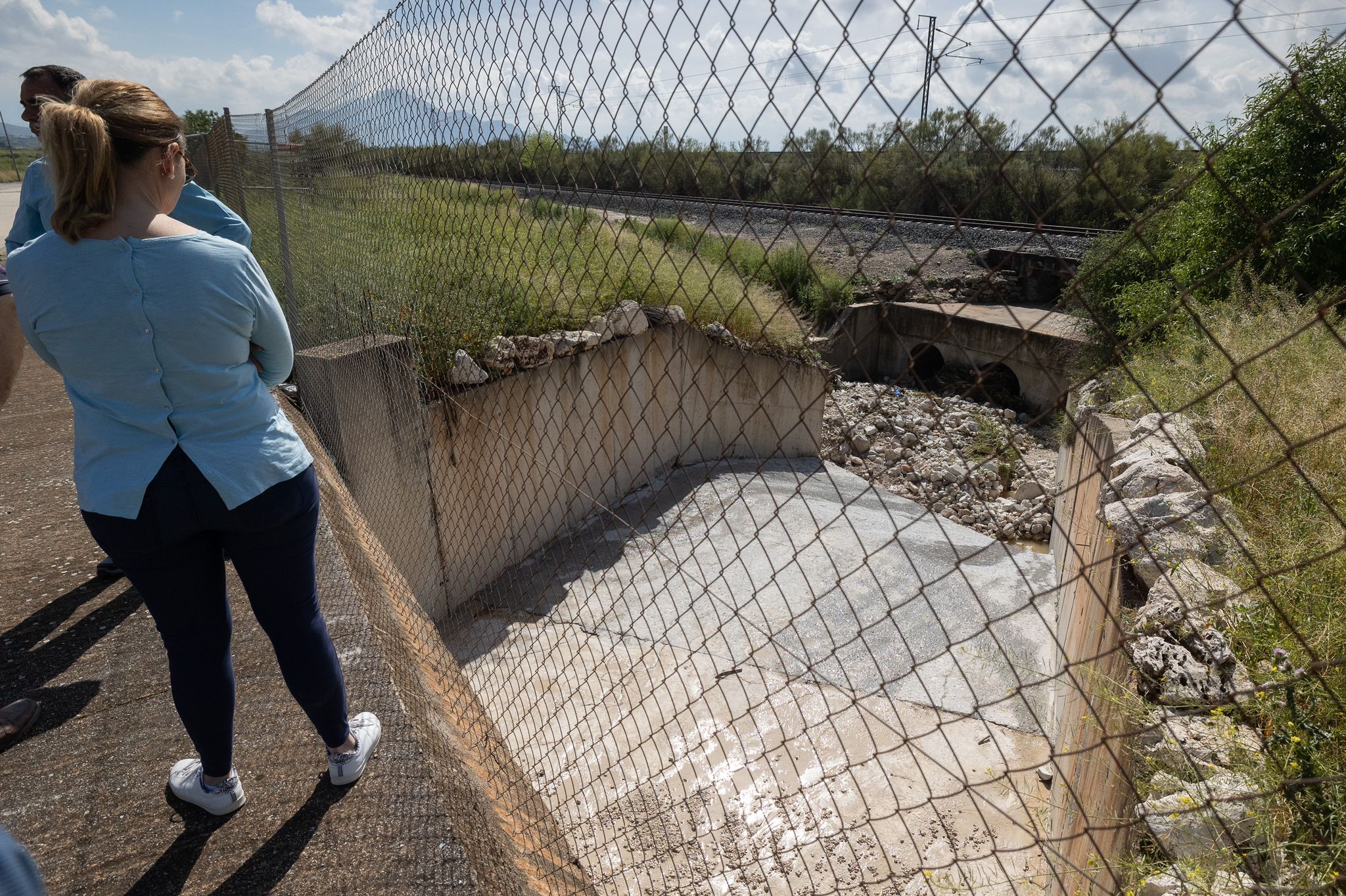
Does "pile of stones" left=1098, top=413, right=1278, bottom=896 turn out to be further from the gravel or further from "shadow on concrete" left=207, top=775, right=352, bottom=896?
"shadow on concrete" left=207, top=775, right=352, bottom=896

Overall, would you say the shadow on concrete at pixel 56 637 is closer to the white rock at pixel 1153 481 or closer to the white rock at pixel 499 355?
the white rock at pixel 499 355

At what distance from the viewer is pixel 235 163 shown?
6258 mm

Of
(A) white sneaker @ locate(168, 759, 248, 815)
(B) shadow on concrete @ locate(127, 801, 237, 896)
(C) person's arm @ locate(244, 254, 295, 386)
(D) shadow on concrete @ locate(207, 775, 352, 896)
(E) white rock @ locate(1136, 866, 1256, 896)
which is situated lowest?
(B) shadow on concrete @ locate(127, 801, 237, 896)

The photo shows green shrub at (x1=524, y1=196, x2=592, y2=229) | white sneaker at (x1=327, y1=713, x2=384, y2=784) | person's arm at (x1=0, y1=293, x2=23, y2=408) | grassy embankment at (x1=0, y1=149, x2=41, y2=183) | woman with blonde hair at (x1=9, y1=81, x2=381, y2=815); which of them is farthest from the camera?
grassy embankment at (x1=0, y1=149, x2=41, y2=183)

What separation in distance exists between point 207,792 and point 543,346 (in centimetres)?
454

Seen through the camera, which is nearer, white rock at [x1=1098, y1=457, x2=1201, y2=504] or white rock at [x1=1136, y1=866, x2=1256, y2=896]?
white rock at [x1=1136, y1=866, x2=1256, y2=896]

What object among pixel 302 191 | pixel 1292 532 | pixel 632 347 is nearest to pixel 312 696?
pixel 1292 532

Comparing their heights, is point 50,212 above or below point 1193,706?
above

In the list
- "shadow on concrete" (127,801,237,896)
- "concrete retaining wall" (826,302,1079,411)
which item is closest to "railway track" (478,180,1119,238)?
"shadow on concrete" (127,801,237,896)

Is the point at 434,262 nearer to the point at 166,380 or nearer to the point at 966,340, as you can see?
the point at 166,380

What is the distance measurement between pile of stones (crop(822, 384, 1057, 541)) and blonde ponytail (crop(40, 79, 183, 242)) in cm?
735

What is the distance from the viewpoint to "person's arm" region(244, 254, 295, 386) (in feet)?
5.11

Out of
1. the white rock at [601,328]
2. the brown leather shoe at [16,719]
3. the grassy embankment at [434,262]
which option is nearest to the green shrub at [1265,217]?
the grassy embankment at [434,262]

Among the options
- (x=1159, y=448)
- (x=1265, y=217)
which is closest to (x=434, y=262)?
(x=1159, y=448)
